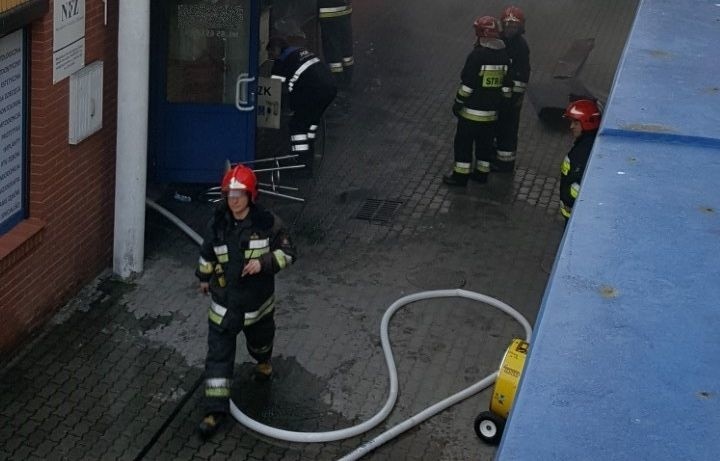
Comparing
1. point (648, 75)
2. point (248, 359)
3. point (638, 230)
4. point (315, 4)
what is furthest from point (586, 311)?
point (315, 4)

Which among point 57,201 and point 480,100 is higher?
point 480,100

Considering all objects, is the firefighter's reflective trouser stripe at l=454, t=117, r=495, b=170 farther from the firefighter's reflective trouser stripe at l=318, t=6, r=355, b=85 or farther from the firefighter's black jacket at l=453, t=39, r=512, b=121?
the firefighter's reflective trouser stripe at l=318, t=6, r=355, b=85

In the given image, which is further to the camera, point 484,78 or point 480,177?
point 480,177

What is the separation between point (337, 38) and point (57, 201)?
6.07 metres

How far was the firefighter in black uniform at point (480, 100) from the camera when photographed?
10430 mm

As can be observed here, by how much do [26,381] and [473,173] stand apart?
5531mm

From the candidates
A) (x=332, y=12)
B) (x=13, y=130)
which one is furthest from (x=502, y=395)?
(x=332, y=12)

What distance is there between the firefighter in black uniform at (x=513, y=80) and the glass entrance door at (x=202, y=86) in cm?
265

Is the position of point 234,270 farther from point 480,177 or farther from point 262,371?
point 480,177

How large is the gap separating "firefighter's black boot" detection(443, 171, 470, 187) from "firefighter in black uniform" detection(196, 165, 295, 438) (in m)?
4.52

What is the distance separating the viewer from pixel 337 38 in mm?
13102

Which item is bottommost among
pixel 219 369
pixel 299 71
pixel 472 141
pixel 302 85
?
pixel 219 369

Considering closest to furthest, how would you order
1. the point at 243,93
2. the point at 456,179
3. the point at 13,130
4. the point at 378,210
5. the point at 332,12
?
1. the point at 13,130
2. the point at 243,93
3. the point at 378,210
4. the point at 456,179
5. the point at 332,12

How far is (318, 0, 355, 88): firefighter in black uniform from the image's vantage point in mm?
12875
